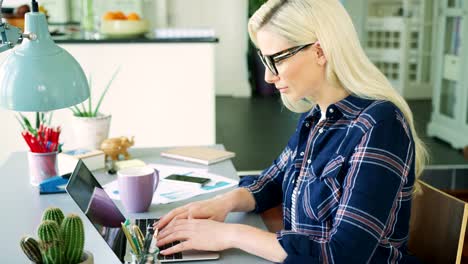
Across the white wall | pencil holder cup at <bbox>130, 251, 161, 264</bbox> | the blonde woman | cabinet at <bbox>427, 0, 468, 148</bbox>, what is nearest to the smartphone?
Answer: the blonde woman

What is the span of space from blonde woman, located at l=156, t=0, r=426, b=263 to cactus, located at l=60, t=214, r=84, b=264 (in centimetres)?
26

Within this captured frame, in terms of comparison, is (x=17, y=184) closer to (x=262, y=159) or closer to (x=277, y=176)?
(x=277, y=176)

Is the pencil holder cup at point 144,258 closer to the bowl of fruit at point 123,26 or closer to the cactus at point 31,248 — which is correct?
the cactus at point 31,248

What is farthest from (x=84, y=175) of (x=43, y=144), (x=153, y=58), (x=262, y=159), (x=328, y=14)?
(x=262, y=159)

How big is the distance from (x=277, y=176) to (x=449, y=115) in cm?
376

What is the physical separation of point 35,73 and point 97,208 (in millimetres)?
335

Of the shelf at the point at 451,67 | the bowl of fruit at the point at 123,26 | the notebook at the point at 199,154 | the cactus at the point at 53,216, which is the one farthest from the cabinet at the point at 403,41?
the cactus at the point at 53,216

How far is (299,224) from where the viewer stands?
1326 mm

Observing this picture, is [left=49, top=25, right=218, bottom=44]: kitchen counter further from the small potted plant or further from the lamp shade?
the lamp shade

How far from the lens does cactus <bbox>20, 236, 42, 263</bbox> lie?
926 mm

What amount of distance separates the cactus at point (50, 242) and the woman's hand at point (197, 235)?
28 centimetres

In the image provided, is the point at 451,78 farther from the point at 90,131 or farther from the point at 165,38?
the point at 90,131

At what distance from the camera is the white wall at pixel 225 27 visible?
702cm

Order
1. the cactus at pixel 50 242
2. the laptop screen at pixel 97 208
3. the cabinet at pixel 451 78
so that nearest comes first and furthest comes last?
the cactus at pixel 50 242 < the laptop screen at pixel 97 208 < the cabinet at pixel 451 78
